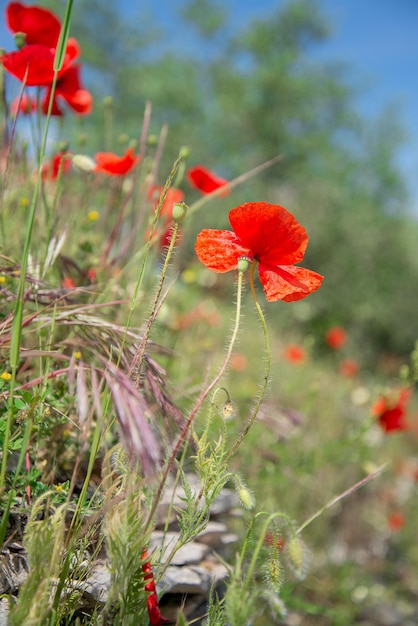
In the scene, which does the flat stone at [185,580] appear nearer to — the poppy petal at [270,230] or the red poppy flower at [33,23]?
the poppy petal at [270,230]

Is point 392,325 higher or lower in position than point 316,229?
lower

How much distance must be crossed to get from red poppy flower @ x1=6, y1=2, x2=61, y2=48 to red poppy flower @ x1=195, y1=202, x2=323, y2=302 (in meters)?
0.81

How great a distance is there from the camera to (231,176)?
52.4 ft

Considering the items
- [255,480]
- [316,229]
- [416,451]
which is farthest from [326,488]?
[316,229]

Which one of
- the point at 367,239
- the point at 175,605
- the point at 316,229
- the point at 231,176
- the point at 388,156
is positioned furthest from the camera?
the point at 388,156

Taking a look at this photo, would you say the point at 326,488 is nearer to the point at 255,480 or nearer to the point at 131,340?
the point at 255,480

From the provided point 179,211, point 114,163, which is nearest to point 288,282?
point 179,211

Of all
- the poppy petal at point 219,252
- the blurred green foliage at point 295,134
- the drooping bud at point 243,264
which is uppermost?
the drooping bud at point 243,264

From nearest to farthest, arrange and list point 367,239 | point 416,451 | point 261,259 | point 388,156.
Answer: point 261,259, point 416,451, point 367,239, point 388,156

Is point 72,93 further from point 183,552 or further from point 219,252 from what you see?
point 183,552

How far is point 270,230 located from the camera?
96 centimetres

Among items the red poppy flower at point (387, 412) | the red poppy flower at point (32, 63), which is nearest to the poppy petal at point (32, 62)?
the red poppy flower at point (32, 63)

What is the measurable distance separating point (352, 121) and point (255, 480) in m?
17.0

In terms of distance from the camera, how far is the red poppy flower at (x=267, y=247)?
954mm
